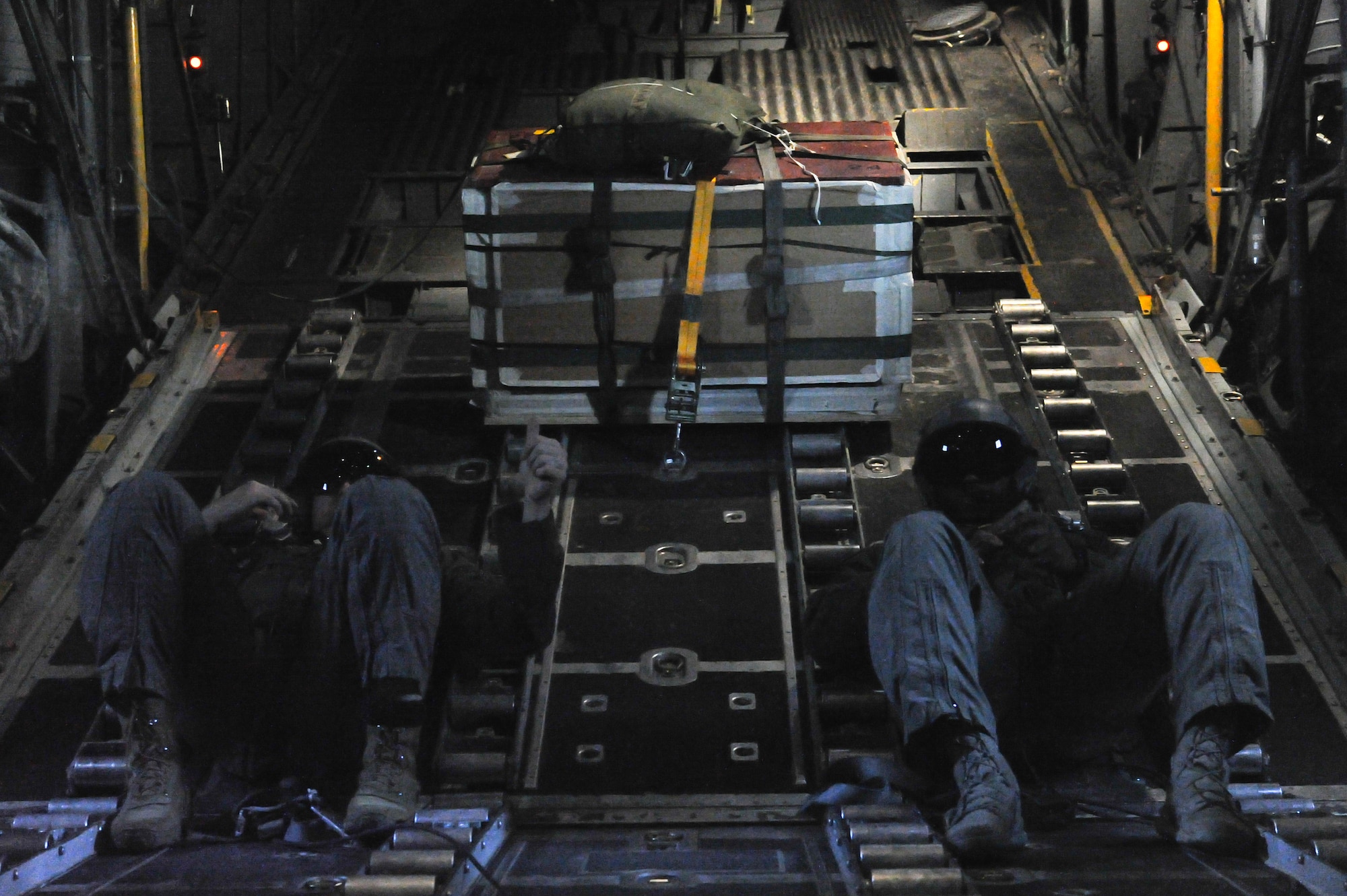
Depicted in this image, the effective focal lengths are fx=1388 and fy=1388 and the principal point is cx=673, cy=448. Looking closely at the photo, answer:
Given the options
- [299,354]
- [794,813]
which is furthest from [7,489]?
[794,813]

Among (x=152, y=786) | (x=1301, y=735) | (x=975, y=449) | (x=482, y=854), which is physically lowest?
(x=1301, y=735)

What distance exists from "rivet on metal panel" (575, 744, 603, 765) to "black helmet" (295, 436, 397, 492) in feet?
3.08

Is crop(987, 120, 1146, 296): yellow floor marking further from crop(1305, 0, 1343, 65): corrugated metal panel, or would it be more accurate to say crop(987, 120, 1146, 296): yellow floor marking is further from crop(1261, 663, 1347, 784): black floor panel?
crop(1261, 663, 1347, 784): black floor panel

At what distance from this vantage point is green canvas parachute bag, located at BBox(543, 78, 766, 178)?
4.83 metres

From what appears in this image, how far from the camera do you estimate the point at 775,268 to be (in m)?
4.93

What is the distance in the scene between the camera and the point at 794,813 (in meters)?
3.57

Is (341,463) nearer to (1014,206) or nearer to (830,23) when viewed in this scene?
(1014,206)

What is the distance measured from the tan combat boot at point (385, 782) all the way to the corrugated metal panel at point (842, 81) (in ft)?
17.3

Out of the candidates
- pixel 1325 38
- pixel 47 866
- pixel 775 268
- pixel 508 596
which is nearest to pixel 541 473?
pixel 508 596

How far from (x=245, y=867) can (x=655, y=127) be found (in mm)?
2889

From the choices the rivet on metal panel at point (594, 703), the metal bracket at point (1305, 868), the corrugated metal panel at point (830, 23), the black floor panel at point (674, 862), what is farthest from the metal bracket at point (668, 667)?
the corrugated metal panel at point (830, 23)

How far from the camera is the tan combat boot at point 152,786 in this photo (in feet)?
10.2

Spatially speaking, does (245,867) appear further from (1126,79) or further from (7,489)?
(1126,79)

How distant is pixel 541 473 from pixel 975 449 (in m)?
1.27
